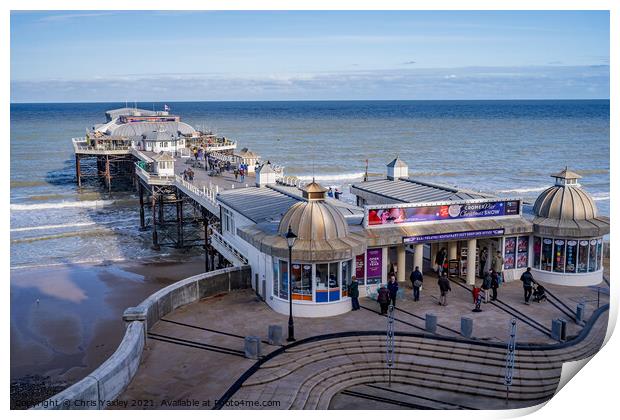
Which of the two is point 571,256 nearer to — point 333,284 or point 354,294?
point 354,294

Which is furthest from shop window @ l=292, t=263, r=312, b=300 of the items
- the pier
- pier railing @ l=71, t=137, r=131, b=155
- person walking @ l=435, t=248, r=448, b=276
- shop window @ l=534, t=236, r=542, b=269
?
pier railing @ l=71, t=137, r=131, b=155

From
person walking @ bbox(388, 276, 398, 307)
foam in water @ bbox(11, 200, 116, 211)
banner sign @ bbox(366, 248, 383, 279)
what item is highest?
banner sign @ bbox(366, 248, 383, 279)

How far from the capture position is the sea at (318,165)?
4109 cm

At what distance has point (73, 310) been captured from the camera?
1043 inches

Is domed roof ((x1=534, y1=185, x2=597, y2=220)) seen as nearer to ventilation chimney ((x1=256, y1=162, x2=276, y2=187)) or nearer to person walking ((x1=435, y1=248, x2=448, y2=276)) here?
person walking ((x1=435, y1=248, x2=448, y2=276))

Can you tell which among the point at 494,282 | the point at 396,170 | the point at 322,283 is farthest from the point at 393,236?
the point at 396,170

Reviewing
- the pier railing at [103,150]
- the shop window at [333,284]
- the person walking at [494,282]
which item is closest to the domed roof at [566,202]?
the person walking at [494,282]

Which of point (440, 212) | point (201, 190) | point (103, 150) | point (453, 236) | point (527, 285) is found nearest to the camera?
point (527, 285)

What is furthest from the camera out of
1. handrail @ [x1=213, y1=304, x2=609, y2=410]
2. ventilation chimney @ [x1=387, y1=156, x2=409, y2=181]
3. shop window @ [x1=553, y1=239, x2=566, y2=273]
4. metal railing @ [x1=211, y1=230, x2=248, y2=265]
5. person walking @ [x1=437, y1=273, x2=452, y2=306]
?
ventilation chimney @ [x1=387, y1=156, x2=409, y2=181]

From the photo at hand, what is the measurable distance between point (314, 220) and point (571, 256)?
29.7ft

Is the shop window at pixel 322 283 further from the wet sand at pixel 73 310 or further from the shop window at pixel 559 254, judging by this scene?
the shop window at pixel 559 254

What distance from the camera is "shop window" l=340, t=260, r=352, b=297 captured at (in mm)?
19703

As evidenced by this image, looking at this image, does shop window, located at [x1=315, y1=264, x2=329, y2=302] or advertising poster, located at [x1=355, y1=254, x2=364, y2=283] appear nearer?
shop window, located at [x1=315, y1=264, x2=329, y2=302]

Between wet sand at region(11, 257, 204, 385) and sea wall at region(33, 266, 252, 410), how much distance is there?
379 cm
